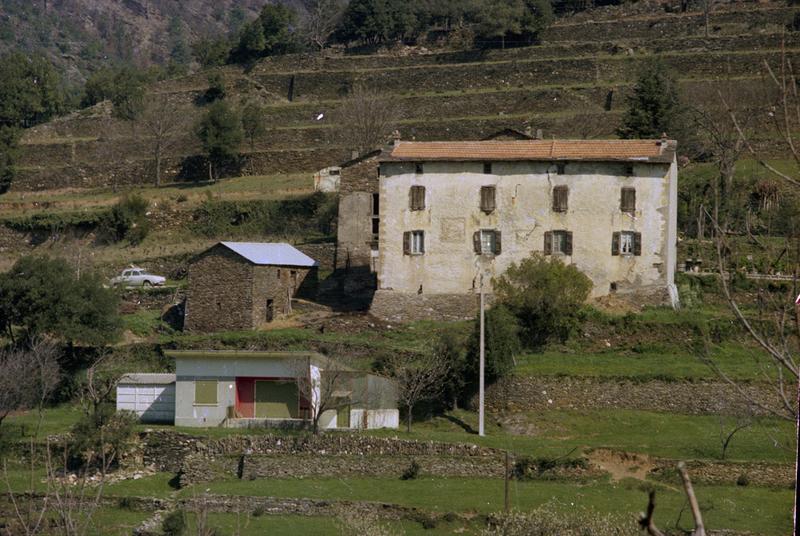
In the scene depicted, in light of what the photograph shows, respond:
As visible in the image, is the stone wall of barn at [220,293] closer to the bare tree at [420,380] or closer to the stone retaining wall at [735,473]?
the bare tree at [420,380]

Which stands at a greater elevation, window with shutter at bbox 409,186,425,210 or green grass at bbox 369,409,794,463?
window with shutter at bbox 409,186,425,210

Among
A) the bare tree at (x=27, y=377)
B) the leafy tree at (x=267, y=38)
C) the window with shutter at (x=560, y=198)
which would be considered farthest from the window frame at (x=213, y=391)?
the leafy tree at (x=267, y=38)

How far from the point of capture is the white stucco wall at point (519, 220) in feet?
148

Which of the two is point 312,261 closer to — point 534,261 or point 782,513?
point 534,261

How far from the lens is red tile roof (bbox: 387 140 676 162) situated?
45.5 m

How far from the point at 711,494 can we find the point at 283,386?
38.2 feet

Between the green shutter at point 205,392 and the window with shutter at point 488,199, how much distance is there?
10486 mm

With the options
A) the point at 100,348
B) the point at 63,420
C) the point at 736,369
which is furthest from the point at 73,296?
the point at 736,369

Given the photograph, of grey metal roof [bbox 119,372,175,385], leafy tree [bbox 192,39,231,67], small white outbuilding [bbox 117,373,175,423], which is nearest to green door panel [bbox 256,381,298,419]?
small white outbuilding [bbox 117,373,175,423]

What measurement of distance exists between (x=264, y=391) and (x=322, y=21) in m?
52.5

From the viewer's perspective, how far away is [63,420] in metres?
40.2

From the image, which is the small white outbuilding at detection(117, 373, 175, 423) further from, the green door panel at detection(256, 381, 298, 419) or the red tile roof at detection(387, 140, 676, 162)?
the red tile roof at detection(387, 140, 676, 162)

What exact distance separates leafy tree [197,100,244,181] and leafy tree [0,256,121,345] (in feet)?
78.5

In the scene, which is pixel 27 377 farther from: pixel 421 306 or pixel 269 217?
pixel 269 217
